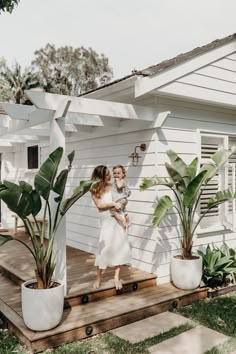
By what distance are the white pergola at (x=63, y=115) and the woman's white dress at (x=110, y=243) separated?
1.91ft

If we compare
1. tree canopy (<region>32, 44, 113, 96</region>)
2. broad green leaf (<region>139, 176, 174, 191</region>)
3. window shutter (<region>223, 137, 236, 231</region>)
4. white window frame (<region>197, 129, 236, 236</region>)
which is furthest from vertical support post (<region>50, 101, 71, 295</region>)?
tree canopy (<region>32, 44, 113, 96</region>)

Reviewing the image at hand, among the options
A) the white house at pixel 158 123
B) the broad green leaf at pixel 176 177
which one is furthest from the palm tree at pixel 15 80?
the broad green leaf at pixel 176 177

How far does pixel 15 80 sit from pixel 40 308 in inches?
1153

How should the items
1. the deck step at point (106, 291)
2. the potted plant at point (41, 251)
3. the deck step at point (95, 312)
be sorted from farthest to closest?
the deck step at point (106, 291)
the deck step at point (95, 312)
the potted plant at point (41, 251)

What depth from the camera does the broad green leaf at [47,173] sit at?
3740 mm

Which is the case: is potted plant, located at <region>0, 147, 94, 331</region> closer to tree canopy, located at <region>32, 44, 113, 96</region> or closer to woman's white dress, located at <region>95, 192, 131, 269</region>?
woman's white dress, located at <region>95, 192, 131, 269</region>

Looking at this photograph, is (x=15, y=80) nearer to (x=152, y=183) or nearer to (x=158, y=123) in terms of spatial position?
(x=158, y=123)

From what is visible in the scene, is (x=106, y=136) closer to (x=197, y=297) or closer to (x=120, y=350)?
(x=197, y=297)

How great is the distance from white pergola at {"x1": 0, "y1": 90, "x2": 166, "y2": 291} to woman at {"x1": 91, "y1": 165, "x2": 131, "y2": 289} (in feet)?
1.86

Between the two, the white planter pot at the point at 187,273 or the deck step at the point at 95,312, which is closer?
the deck step at the point at 95,312

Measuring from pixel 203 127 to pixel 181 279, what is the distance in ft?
9.11

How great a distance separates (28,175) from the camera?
9.66m

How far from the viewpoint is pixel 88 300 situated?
4680 millimetres

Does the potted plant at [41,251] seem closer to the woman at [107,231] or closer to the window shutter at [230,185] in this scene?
the woman at [107,231]
